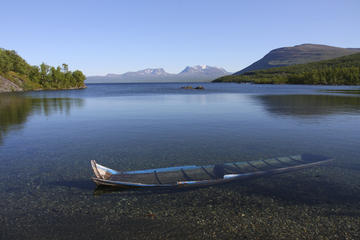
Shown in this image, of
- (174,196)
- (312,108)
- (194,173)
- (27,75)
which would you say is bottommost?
(174,196)

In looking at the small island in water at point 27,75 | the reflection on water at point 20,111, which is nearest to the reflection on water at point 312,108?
the reflection on water at point 20,111

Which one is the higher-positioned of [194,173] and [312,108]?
[312,108]

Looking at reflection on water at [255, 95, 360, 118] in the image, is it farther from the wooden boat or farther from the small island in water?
the small island in water

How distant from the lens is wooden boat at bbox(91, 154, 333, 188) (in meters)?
13.6

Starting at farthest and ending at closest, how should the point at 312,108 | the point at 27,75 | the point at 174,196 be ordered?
1. the point at 27,75
2. the point at 312,108
3. the point at 174,196

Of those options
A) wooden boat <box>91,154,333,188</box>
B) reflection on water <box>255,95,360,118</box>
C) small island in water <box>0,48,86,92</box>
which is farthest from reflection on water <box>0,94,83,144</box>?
small island in water <box>0,48,86,92</box>

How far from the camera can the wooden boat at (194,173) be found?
13.6 metres

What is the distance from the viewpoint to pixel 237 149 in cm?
2117

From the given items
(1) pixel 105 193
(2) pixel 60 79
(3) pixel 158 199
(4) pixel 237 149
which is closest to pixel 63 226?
(1) pixel 105 193

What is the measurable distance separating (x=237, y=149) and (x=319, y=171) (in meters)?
6.76

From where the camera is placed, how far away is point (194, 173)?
15016mm

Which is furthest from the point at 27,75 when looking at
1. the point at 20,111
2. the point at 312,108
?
the point at 312,108

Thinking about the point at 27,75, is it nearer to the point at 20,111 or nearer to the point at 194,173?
the point at 20,111

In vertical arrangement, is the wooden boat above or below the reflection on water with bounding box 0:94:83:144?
below
